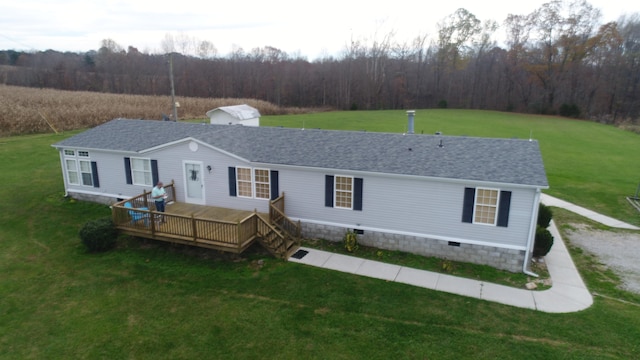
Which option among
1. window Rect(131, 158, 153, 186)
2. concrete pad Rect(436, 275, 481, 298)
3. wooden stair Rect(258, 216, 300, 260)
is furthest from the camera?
window Rect(131, 158, 153, 186)

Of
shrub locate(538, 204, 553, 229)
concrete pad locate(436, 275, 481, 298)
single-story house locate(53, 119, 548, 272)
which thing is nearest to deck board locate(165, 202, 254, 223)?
single-story house locate(53, 119, 548, 272)

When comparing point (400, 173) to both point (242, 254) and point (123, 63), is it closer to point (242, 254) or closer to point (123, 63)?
point (242, 254)

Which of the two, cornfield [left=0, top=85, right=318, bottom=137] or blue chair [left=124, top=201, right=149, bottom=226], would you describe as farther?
cornfield [left=0, top=85, right=318, bottom=137]

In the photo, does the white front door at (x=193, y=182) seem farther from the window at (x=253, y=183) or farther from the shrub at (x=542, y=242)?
the shrub at (x=542, y=242)

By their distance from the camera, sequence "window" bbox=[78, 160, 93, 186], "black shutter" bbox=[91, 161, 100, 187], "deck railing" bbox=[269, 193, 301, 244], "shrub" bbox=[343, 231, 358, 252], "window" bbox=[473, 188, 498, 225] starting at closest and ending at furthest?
1. "window" bbox=[473, 188, 498, 225]
2. "shrub" bbox=[343, 231, 358, 252]
3. "deck railing" bbox=[269, 193, 301, 244]
4. "black shutter" bbox=[91, 161, 100, 187]
5. "window" bbox=[78, 160, 93, 186]

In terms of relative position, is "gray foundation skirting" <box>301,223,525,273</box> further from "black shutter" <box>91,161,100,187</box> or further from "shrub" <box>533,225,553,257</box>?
"black shutter" <box>91,161,100,187</box>

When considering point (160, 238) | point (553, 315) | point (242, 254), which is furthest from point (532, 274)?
point (160, 238)

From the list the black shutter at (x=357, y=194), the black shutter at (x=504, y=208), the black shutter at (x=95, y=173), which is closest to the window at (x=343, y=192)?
the black shutter at (x=357, y=194)

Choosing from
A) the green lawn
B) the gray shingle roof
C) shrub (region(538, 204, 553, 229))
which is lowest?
the green lawn
